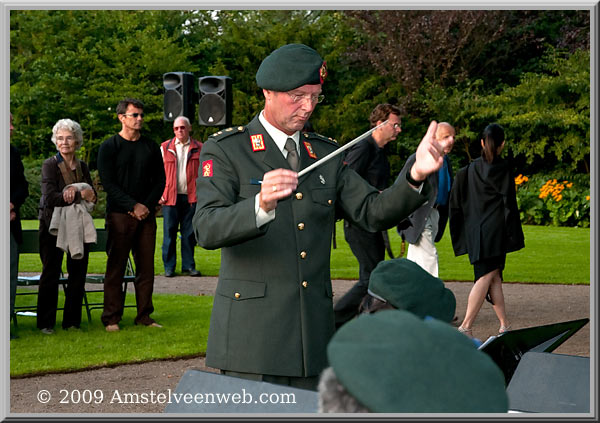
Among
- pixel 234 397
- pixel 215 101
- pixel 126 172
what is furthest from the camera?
pixel 215 101

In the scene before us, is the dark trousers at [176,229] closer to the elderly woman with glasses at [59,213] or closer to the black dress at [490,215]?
the elderly woman with glasses at [59,213]

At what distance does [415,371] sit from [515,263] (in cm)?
1505

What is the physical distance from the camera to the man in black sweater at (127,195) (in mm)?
9062

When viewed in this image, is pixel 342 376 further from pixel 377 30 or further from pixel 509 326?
pixel 377 30

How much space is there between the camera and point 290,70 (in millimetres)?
3443

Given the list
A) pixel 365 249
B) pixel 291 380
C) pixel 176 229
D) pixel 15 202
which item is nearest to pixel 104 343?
pixel 15 202

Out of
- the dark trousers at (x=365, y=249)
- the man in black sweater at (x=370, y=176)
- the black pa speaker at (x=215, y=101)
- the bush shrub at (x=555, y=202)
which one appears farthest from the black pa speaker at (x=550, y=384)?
the bush shrub at (x=555, y=202)

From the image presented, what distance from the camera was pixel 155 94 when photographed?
4228 centimetres

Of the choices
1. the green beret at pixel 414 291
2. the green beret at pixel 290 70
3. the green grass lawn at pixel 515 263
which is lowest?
the green grass lawn at pixel 515 263

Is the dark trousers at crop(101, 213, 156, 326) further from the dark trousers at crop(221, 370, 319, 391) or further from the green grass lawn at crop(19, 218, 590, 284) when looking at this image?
the dark trousers at crop(221, 370, 319, 391)

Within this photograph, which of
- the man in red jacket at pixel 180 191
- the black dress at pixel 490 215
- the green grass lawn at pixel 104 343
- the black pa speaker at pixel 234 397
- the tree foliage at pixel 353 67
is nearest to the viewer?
the black pa speaker at pixel 234 397

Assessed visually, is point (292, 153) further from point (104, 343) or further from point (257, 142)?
point (104, 343)

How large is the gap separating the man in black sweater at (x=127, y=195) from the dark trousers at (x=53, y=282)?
256 mm

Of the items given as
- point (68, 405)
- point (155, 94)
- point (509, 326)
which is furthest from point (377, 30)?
point (68, 405)
